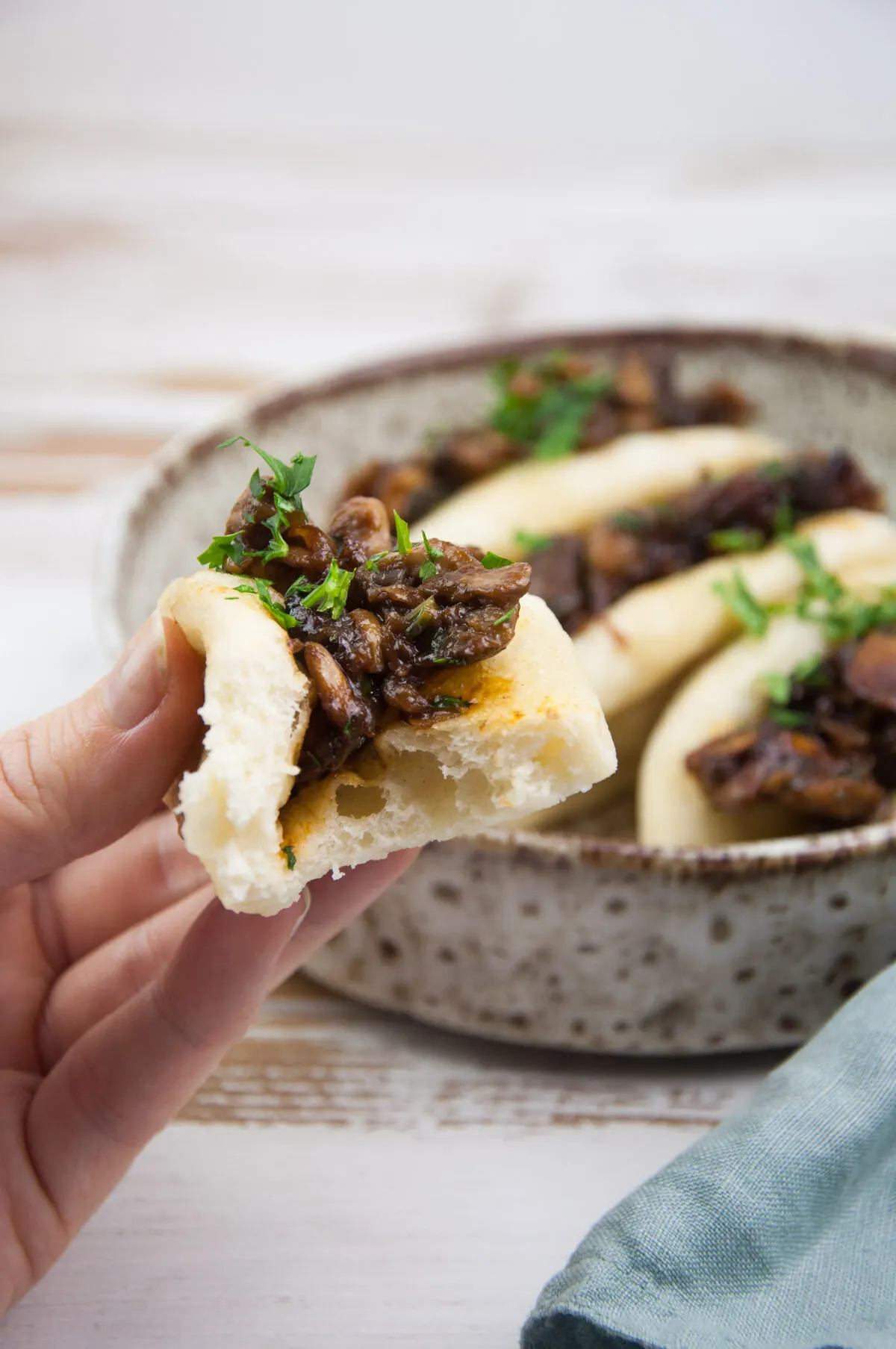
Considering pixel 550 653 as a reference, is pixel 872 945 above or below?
below

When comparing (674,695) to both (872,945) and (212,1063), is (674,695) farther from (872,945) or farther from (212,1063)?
(212,1063)

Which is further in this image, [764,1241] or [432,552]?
[764,1241]

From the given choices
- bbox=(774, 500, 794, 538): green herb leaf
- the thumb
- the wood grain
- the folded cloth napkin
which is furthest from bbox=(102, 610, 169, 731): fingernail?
bbox=(774, 500, 794, 538): green herb leaf

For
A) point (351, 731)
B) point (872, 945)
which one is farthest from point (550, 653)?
point (872, 945)

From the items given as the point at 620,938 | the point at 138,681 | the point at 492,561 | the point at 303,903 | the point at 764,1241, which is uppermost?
the point at 492,561

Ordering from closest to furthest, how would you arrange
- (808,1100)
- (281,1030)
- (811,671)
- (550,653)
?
(550,653) → (808,1100) → (281,1030) → (811,671)

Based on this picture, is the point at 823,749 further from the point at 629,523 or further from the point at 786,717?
the point at 629,523

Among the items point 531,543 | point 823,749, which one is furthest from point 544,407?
point 823,749
